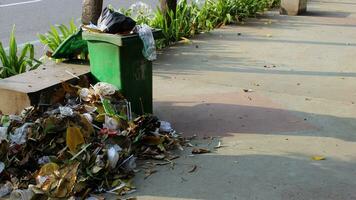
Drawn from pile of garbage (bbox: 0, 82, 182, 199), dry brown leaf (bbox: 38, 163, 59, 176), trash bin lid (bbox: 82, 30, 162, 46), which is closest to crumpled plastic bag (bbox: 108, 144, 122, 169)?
pile of garbage (bbox: 0, 82, 182, 199)

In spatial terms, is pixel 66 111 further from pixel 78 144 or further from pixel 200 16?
pixel 200 16

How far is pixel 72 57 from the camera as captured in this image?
592 centimetres

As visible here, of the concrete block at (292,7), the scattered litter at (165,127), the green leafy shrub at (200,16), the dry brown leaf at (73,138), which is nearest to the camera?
the dry brown leaf at (73,138)

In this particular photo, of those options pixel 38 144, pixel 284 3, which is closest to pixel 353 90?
pixel 38 144

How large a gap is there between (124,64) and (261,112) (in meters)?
1.67

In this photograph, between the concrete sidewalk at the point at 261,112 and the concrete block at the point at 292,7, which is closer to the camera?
→ the concrete sidewalk at the point at 261,112

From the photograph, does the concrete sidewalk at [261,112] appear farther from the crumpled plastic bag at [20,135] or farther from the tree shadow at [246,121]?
the crumpled plastic bag at [20,135]

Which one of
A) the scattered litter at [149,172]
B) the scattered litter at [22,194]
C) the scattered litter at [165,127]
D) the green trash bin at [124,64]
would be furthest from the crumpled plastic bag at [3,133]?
the scattered litter at [165,127]

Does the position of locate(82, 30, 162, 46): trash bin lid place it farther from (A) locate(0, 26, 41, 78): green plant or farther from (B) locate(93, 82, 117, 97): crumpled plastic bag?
(A) locate(0, 26, 41, 78): green plant

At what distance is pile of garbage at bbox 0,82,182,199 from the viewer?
3918 mm

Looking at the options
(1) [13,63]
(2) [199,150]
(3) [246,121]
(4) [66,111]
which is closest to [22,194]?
(4) [66,111]

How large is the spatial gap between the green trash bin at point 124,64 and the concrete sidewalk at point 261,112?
1.73ft

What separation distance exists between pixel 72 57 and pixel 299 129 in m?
2.57

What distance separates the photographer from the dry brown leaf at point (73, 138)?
4.21 meters
